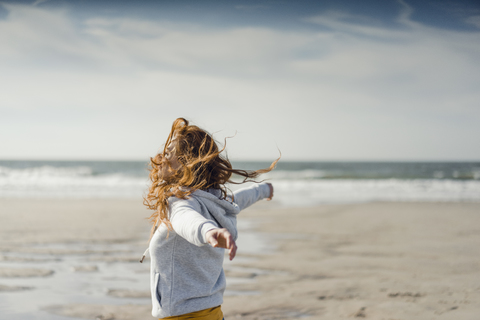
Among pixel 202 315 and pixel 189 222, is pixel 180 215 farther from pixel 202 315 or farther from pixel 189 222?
pixel 202 315

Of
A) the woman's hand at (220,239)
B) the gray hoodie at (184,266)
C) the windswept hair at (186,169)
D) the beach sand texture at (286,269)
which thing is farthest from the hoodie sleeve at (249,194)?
the beach sand texture at (286,269)

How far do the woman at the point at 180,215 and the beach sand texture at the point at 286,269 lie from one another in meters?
1.96

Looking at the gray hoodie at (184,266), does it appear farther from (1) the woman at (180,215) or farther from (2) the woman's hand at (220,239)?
(2) the woman's hand at (220,239)

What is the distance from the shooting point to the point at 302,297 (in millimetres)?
3975

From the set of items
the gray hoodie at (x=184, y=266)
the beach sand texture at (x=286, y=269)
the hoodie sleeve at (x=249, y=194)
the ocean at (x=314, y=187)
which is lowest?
the ocean at (x=314, y=187)

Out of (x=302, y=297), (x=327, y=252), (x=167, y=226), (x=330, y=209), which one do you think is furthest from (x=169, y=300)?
(x=330, y=209)

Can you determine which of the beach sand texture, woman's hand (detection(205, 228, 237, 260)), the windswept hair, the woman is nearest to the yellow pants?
the woman

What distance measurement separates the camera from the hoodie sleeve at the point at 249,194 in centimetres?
222

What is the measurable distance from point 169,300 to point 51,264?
4.19 meters

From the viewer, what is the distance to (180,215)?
61.9 inches

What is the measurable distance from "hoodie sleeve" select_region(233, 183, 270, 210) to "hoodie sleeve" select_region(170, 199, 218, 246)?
0.56 metres

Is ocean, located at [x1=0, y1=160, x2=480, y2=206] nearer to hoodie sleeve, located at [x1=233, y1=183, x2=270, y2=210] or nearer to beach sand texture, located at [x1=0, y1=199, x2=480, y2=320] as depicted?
hoodie sleeve, located at [x1=233, y1=183, x2=270, y2=210]

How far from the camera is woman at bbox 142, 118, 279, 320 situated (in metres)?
1.70

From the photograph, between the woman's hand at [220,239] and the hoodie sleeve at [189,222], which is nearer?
the woman's hand at [220,239]
